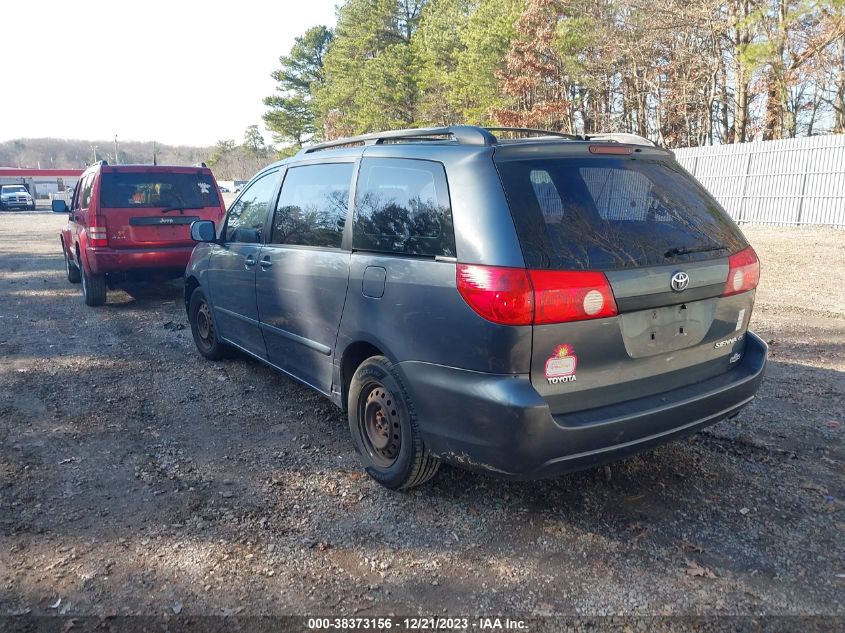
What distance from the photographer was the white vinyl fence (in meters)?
16.2

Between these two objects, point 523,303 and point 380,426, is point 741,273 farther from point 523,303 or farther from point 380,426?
point 380,426

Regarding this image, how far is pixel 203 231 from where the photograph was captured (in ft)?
17.6

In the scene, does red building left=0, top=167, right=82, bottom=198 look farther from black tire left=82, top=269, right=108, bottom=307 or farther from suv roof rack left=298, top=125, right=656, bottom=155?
suv roof rack left=298, top=125, right=656, bottom=155

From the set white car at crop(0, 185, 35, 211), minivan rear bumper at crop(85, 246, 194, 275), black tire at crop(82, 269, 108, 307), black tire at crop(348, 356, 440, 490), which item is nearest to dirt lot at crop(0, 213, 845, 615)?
black tire at crop(348, 356, 440, 490)

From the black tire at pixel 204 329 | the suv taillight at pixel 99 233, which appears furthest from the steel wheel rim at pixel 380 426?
the suv taillight at pixel 99 233

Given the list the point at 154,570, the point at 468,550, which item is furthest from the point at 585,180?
the point at 154,570

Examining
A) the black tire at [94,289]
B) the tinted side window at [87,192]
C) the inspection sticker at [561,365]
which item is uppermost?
the tinted side window at [87,192]

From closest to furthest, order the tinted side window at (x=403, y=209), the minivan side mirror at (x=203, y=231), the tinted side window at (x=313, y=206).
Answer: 1. the tinted side window at (x=403, y=209)
2. the tinted side window at (x=313, y=206)
3. the minivan side mirror at (x=203, y=231)

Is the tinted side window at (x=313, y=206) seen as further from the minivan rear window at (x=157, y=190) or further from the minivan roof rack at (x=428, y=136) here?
the minivan rear window at (x=157, y=190)

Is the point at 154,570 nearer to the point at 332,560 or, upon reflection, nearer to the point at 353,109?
the point at 332,560

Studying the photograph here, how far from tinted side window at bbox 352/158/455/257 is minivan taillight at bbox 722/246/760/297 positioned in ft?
4.82

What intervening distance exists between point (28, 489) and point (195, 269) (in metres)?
2.78

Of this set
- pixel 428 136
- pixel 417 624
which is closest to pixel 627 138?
pixel 428 136

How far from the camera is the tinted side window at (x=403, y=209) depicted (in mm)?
3023
